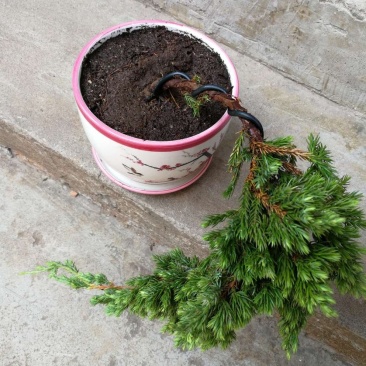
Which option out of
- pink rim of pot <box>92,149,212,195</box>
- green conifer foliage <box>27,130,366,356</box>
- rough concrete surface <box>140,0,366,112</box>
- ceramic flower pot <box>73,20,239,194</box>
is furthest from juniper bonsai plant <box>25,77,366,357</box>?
rough concrete surface <box>140,0,366,112</box>

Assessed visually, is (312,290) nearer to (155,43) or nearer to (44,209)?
(155,43)

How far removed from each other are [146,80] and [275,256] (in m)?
0.58

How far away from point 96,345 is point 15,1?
1.29m

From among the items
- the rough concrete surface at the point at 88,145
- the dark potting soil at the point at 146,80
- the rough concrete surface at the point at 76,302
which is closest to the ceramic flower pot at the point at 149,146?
the dark potting soil at the point at 146,80

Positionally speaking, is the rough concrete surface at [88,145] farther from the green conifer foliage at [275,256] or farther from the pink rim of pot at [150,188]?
the green conifer foliage at [275,256]

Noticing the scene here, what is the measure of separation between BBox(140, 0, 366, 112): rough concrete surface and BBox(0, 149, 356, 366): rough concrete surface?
0.79 metres

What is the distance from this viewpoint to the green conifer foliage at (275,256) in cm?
66

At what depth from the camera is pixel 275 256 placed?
72 cm

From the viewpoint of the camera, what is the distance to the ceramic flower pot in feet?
3.22

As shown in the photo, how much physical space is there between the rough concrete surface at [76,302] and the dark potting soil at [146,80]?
1.52ft

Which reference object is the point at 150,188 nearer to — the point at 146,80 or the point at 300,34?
the point at 146,80

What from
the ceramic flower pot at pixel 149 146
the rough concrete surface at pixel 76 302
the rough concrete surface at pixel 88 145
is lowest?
the rough concrete surface at pixel 76 302

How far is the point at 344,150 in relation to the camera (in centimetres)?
146

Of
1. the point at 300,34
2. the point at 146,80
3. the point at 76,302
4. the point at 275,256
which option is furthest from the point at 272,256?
the point at 300,34
